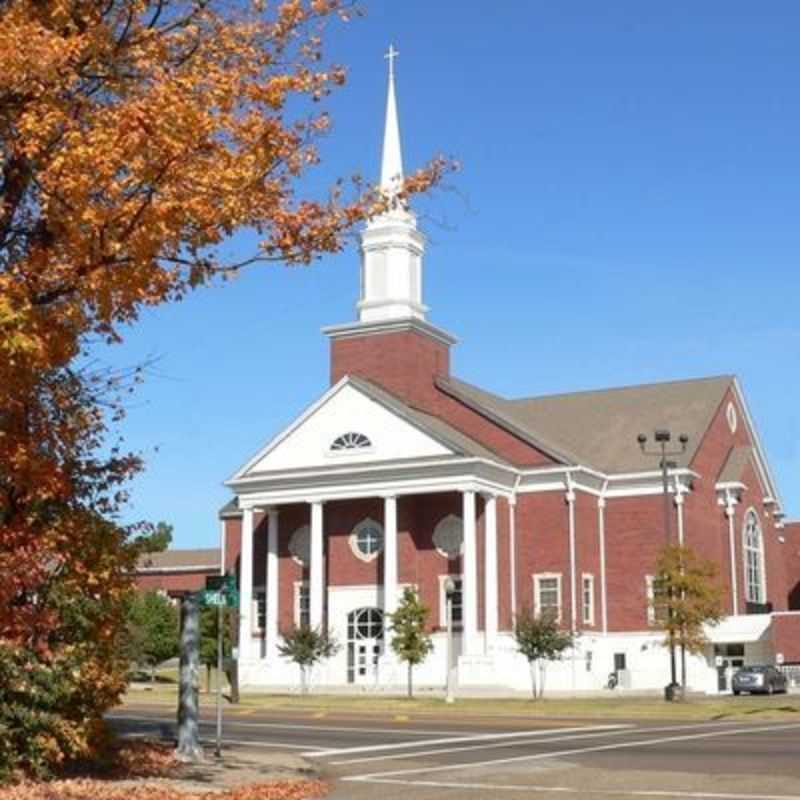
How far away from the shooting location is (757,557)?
6488 centimetres

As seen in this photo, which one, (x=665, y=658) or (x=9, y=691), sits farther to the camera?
(x=665, y=658)

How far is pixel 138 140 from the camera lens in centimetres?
1227

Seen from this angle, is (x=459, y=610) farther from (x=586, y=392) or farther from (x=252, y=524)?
(x=586, y=392)

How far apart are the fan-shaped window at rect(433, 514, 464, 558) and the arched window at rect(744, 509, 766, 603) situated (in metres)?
15.5

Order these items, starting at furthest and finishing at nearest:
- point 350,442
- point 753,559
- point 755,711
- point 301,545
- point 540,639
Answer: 1. point 753,559
2. point 301,545
3. point 350,442
4. point 540,639
5. point 755,711

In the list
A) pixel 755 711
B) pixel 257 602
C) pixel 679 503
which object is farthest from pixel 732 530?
pixel 755 711

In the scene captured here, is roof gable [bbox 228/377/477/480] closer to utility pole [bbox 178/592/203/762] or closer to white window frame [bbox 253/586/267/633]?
white window frame [bbox 253/586/267/633]

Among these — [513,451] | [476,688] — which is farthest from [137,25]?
[513,451]

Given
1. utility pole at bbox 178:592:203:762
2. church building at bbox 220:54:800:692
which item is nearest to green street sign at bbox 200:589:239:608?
utility pole at bbox 178:592:203:762

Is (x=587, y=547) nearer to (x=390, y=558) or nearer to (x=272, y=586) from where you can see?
(x=390, y=558)

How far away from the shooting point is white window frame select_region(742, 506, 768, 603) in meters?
62.4

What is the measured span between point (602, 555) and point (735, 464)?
949 centimetres

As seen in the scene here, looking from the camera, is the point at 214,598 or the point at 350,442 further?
the point at 350,442

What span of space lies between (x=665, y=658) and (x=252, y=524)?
18611mm
